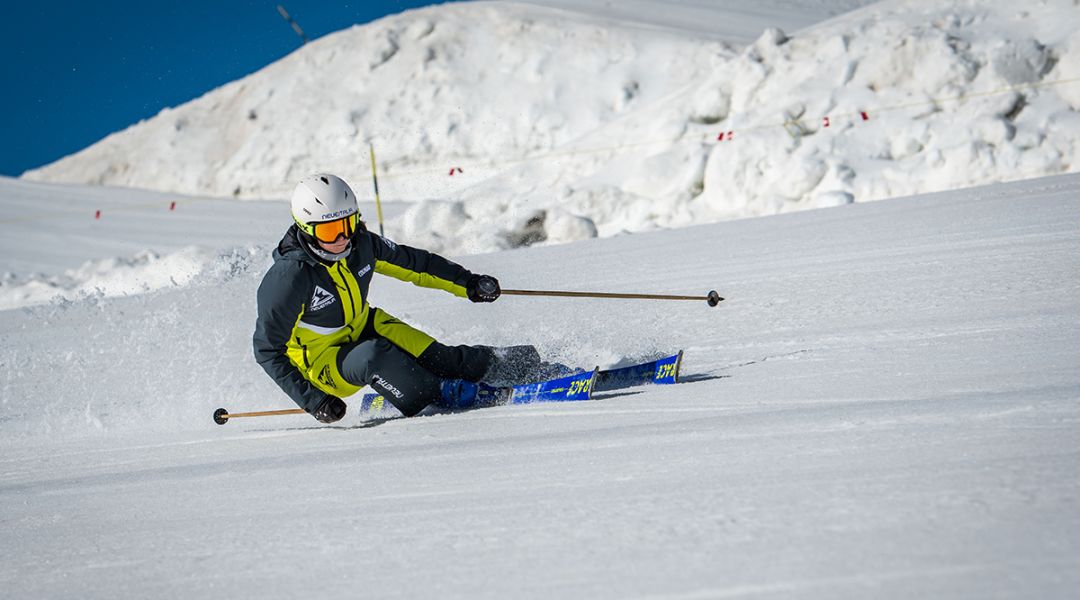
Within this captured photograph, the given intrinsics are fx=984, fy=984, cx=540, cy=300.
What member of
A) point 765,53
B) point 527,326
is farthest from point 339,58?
point 527,326

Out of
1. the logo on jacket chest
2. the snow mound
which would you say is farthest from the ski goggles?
the snow mound

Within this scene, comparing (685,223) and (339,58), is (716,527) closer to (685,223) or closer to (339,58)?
(685,223)

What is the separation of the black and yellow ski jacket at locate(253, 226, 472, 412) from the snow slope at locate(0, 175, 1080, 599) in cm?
31

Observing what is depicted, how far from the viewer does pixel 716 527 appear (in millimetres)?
2406

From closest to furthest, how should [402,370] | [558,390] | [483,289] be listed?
[558,390], [402,370], [483,289]

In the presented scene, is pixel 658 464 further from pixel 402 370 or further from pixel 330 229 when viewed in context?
pixel 330 229

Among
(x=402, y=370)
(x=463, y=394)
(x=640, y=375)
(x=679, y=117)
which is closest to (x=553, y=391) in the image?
(x=640, y=375)

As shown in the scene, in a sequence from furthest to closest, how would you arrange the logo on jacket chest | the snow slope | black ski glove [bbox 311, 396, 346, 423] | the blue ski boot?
the blue ski boot, the logo on jacket chest, black ski glove [bbox 311, 396, 346, 423], the snow slope

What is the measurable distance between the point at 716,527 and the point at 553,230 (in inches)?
497

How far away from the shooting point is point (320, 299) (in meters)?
5.25

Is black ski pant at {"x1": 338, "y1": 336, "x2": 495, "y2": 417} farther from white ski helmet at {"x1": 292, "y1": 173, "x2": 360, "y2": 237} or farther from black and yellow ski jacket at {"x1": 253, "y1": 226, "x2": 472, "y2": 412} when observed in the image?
white ski helmet at {"x1": 292, "y1": 173, "x2": 360, "y2": 237}

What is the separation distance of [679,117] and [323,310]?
12932mm

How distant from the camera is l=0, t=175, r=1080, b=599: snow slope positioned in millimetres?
2186

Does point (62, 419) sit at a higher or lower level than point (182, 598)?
higher
